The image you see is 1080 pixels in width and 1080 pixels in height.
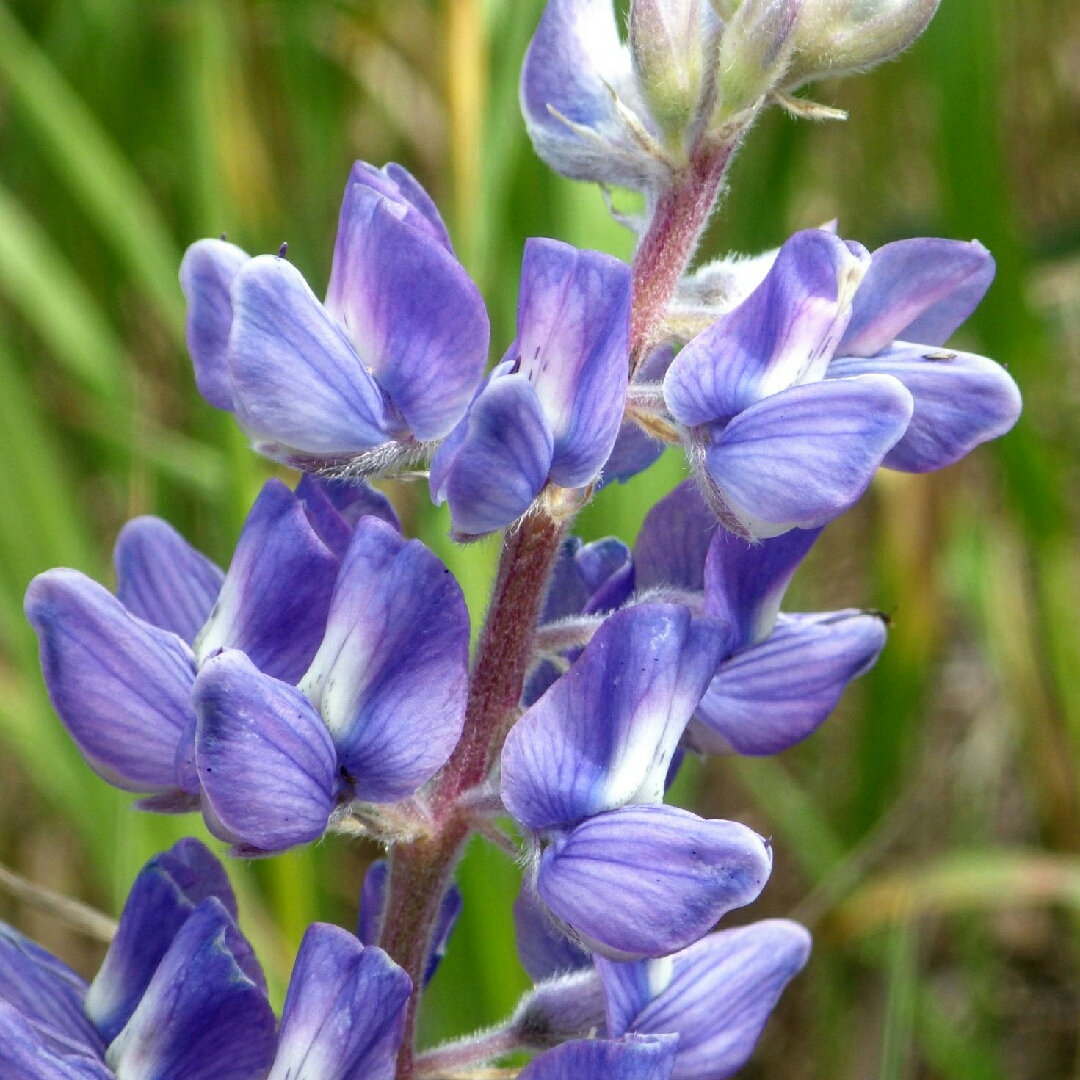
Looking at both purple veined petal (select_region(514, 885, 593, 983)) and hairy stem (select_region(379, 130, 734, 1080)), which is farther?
purple veined petal (select_region(514, 885, 593, 983))

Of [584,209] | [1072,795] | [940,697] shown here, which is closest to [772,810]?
[1072,795]

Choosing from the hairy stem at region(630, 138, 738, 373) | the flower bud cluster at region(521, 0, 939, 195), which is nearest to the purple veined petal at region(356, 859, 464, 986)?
the hairy stem at region(630, 138, 738, 373)

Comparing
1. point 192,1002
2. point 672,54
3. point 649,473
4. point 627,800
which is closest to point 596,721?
point 627,800

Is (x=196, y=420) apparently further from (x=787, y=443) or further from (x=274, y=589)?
(x=787, y=443)

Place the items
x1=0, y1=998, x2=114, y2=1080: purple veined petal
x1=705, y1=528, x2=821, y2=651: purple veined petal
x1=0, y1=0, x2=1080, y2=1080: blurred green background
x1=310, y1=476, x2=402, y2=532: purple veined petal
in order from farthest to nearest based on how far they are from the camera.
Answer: x1=0, y1=0, x2=1080, y2=1080: blurred green background → x1=310, y1=476, x2=402, y2=532: purple veined petal → x1=705, y1=528, x2=821, y2=651: purple veined petal → x1=0, y1=998, x2=114, y2=1080: purple veined petal

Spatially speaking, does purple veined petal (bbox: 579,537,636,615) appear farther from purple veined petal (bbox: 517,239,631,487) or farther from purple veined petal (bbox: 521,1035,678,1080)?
purple veined petal (bbox: 521,1035,678,1080)

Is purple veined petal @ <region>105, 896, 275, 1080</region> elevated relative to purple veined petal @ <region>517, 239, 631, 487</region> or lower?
lower

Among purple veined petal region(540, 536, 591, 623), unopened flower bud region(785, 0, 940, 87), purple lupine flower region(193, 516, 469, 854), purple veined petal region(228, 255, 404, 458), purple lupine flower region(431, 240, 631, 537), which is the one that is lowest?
purple veined petal region(540, 536, 591, 623)
